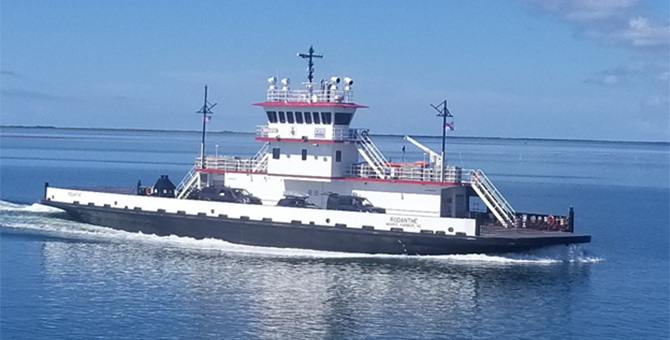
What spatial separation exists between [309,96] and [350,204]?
5091 mm

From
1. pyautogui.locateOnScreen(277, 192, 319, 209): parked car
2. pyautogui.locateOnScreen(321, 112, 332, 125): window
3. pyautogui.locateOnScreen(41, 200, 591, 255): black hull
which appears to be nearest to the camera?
pyautogui.locateOnScreen(41, 200, 591, 255): black hull

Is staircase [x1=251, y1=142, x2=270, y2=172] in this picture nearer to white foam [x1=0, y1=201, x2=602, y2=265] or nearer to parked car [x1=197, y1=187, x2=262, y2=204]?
parked car [x1=197, y1=187, x2=262, y2=204]

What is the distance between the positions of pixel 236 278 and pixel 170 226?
29.5ft

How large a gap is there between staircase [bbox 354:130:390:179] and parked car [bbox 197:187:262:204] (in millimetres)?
5113

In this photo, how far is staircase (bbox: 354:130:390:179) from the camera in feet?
120

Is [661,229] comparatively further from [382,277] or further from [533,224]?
[382,277]

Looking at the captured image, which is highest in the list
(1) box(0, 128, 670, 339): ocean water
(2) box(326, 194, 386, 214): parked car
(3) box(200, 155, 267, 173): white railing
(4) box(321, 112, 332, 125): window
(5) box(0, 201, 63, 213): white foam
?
(4) box(321, 112, 332, 125): window

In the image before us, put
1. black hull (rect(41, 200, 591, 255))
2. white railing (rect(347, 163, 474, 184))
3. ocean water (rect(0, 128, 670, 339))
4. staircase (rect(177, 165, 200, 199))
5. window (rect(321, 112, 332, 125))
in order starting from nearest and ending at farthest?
ocean water (rect(0, 128, 670, 339)) < black hull (rect(41, 200, 591, 255)) < white railing (rect(347, 163, 474, 184)) < window (rect(321, 112, 332, 125)) < staircase (rect(177, 165, 200, 199))

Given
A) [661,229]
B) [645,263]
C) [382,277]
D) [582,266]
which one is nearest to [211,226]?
[382,277]

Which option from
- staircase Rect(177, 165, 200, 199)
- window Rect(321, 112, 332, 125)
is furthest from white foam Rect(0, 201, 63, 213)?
window Rect(321, 112, 332, 125)

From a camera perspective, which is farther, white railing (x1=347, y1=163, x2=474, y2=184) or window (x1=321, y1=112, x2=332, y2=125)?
window (x1=321, y1=112, x2=332, y2=125)

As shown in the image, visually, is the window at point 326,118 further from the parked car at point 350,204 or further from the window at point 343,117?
the parked car at point 350,204

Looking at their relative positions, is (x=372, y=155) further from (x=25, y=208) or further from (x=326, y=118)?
(x=25, y=208)

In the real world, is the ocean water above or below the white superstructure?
below
